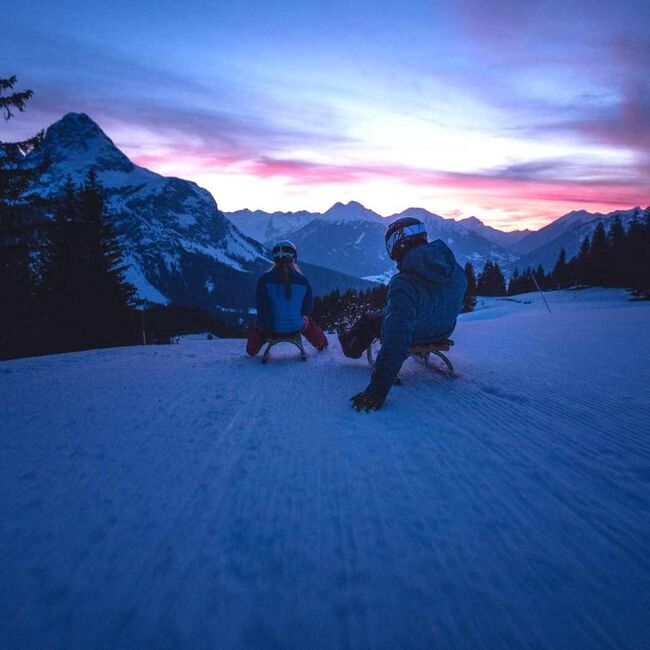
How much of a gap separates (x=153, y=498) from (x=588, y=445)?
2.95m

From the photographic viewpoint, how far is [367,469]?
2445 millimetres

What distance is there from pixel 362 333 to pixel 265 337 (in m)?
2.19

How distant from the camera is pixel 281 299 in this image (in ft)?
21.2

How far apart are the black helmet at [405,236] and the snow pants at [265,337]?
9.59ft

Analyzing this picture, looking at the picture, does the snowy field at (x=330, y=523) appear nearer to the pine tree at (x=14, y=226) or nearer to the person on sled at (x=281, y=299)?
the person on sled at (x=281, y=299)

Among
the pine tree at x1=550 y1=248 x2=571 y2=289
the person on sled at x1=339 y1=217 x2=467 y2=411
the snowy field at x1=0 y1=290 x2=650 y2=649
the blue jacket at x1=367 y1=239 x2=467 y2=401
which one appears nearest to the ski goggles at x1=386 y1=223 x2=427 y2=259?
the person on sled at x1=339 y1=217 x2=467 y2=411

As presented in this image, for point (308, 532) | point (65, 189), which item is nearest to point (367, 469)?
point (308, 532)

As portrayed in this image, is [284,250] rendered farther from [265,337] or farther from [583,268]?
[583,268]

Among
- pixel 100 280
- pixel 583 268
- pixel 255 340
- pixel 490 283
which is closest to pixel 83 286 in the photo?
pixel 100 280

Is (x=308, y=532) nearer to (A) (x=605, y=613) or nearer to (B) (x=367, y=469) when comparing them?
(B) (x=367, y=469)

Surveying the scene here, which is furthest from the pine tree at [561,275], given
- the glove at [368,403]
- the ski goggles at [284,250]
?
the glove at [368,403]

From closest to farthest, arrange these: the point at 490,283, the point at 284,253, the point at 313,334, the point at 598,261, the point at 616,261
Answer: the point at 284,253
the point at 313,334
the point at 616,261
the point at 598,261
the point at 490,283

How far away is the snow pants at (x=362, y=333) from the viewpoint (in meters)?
5.29

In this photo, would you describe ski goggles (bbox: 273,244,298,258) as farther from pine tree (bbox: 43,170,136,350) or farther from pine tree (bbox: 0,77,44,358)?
pine tree (bbox: 43,170,136,350)
